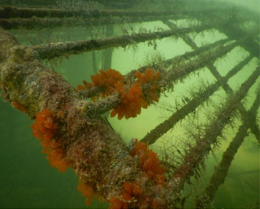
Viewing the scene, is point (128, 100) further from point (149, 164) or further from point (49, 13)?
point (49, 13)

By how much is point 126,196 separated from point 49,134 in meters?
0.97

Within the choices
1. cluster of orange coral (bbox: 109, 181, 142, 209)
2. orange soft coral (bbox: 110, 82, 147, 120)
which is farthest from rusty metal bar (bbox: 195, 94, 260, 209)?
orange soft coral (bbox: 110, 82, 147, 120)

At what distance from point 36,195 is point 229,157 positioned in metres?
10.2

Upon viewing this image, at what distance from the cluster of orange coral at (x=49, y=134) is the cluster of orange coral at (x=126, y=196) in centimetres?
67

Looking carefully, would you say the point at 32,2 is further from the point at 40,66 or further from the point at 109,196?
the point at 109,196

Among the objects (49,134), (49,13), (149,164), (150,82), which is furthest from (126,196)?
(49,13)

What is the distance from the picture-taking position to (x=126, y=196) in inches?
48.1

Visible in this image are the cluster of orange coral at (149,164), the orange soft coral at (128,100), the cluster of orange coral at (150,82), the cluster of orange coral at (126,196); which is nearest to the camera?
the cluster of orange coral at (126,196)

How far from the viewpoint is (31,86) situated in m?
1.77

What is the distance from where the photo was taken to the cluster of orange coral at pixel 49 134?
1.53m

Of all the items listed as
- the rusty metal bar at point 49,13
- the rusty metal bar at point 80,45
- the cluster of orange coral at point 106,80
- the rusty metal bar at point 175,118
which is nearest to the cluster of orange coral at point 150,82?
the cluster of orange coral at point 106,80

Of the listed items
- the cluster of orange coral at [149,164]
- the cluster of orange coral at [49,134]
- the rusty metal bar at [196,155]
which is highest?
the rusty metal bar at [196,155]

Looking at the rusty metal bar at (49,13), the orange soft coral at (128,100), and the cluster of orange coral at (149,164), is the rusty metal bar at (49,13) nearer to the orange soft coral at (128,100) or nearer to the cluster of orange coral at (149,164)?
the orange soft coral at (128,100)

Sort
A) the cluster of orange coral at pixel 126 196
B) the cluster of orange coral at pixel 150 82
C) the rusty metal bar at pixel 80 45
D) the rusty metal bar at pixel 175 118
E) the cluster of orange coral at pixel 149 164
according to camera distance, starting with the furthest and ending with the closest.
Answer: the rusty metal bar at pixel 175 118 < the cluster of orange coral at pixel 150 82 < the rusty metal bar at pixel 80 45 < the cluster of orange coral at pixel 149 164 < the cluster of orange coral at pixel 126 196
